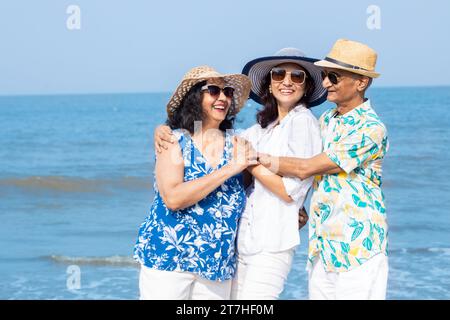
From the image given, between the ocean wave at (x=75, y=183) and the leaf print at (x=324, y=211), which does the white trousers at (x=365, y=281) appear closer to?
the leaf print at (x=324, y=211)

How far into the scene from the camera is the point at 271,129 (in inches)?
153

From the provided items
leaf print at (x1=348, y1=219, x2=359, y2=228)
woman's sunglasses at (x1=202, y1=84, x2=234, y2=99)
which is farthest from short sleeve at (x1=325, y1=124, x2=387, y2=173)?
woman's sunglasses at (x1=202, y1=84, x2=234, y2=99)

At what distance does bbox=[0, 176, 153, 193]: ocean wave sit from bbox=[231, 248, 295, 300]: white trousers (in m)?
11.5

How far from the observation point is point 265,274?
12.1 feet

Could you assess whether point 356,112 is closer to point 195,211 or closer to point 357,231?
point 357,231

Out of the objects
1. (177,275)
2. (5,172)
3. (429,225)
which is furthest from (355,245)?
(5,172)

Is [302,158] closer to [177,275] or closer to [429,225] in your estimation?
[177,275]

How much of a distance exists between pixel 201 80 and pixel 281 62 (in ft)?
1.41

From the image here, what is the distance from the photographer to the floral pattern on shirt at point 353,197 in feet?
11.9

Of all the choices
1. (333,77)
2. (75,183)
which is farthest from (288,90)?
(75,183)

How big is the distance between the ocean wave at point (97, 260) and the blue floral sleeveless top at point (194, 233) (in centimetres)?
557

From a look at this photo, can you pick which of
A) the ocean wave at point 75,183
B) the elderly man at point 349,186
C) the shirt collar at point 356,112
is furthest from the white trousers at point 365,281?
the ocean wave at point 75,183

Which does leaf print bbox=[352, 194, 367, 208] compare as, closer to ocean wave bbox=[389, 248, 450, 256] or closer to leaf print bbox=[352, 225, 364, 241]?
leaf print bbox=[352, 225, 364, 241]
